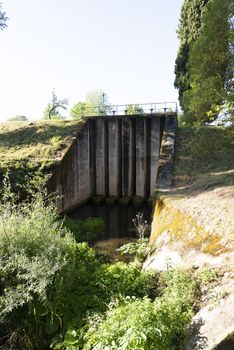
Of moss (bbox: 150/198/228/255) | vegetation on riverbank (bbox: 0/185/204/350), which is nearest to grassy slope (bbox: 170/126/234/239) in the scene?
moss (bbox: 150/198/228/255)

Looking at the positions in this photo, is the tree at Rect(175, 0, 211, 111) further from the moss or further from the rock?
the rock

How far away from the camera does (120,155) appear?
18672 millimetres

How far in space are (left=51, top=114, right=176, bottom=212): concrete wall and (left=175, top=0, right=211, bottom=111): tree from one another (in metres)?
4.96

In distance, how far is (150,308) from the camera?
13.7 ft

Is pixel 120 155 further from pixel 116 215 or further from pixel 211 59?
pixel 211 59

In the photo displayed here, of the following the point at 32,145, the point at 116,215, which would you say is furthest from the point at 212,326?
the point at 32,145

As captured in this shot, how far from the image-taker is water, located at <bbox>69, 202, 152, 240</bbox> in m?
13.1

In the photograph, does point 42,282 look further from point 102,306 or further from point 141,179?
point 141,179

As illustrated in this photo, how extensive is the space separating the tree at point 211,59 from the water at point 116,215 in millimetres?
6192

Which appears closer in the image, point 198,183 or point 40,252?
point 40,252

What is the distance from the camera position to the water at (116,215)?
43.1 ft

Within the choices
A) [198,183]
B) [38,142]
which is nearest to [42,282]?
[198,183]

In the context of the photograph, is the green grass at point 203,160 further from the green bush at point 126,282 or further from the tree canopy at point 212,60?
the green bush at point 126,282

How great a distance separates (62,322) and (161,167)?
9.19 m
